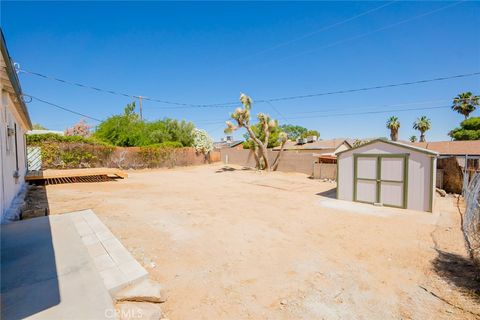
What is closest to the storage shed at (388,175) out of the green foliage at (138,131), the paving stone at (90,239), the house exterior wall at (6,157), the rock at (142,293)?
the rock at (142,293)

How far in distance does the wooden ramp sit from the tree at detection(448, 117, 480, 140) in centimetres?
3480

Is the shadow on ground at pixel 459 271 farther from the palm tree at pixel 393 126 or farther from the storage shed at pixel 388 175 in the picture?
the palm tree at pixel 393 126

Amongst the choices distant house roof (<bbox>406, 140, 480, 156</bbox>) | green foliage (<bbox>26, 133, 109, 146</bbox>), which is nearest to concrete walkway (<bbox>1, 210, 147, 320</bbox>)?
green foliage (<bbox>26, 133, 109, 146</bbox>)

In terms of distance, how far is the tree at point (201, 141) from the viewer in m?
24.6

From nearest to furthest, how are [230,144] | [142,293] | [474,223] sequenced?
1. [142,293]
2. [474,223]
3. [230,144]

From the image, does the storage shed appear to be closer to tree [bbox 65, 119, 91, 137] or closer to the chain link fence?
the chain link fence

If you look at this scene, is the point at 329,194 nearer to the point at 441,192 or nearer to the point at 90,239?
the point at 441,192

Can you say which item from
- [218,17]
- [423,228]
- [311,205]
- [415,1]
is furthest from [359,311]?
[218,17]

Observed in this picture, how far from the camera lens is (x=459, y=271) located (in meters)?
3.57

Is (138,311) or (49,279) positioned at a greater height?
(49,279)

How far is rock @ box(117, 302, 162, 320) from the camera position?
2.17m

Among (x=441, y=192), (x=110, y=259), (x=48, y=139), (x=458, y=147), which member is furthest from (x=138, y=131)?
(x=458, y=147)

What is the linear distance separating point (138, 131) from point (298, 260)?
21.4 metres

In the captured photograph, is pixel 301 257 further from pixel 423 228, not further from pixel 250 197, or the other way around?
pixel 250 197
